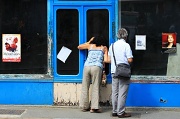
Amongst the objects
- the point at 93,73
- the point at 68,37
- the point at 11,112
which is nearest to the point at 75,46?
the point at 68,37

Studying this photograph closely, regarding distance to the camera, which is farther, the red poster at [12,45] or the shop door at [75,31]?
the red poster at [12,45]

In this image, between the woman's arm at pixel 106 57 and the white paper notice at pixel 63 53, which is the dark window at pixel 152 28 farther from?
the white paper notice at pixel 63 53

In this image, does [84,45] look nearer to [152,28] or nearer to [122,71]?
[122,71]

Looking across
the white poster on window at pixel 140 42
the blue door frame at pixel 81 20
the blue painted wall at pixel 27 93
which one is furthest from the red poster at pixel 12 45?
the white poster on window at pixel 140 42

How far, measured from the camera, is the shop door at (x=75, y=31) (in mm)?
8734

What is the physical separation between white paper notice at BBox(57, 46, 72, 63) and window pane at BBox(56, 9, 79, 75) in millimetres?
52

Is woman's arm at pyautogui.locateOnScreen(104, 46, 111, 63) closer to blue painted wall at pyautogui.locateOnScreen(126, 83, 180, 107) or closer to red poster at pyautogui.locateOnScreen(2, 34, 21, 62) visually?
blue painted wall at pyautogui.locateOnScreen(126, 83, 180, 107)

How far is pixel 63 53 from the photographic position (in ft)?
29.0

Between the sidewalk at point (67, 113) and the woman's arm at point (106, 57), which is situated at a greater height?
the woman's arm at point (106, 57)

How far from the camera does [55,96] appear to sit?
8859mm

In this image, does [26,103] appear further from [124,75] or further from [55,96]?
[124,75]

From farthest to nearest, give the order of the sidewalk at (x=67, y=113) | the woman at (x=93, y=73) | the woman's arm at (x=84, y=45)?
the woman's arm at (x=84, y=45), the woman at (x=93, y=73), the sidewalk at (x=67, y=113)

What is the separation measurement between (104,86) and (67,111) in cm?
95

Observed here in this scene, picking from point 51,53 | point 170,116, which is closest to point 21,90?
point 51,53
